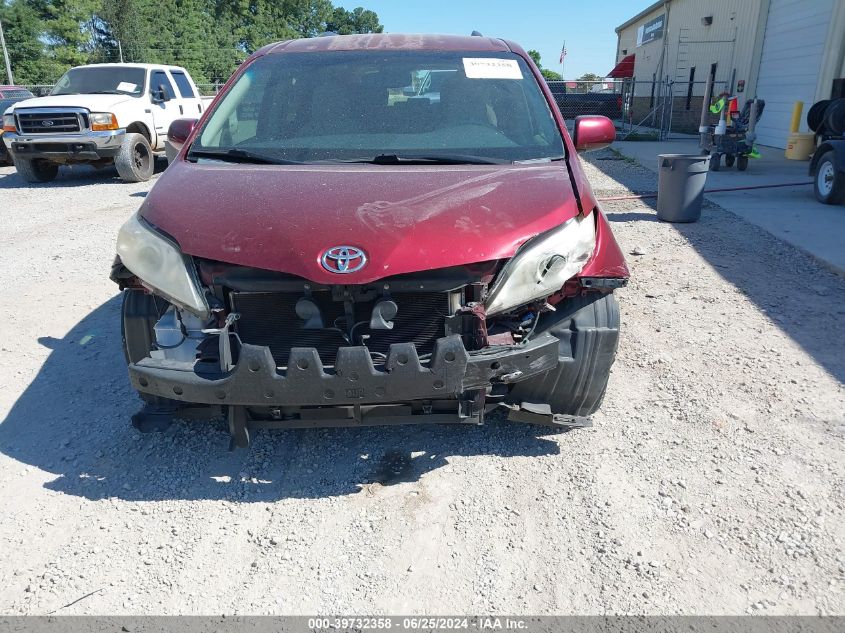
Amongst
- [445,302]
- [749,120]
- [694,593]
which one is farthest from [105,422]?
[749,120]

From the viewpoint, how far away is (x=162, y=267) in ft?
8.53

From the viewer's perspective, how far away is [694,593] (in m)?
2.25

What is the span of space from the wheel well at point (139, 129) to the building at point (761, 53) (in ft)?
36.6

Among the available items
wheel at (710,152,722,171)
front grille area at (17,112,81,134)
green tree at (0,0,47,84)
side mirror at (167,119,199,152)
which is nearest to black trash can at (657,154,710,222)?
wheel at (710,152,722,171)

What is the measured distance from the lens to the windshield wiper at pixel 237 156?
10.6ft

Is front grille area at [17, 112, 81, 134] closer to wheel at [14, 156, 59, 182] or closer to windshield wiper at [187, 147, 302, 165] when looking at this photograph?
wheel at [14, 156, 59, 182]

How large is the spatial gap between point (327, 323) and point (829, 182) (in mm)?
9028

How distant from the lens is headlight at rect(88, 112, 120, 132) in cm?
1084

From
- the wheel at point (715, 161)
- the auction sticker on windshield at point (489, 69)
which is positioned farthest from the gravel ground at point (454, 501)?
the wheel at point (715, 161)

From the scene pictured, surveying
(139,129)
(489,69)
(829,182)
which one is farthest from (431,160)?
(139,129)

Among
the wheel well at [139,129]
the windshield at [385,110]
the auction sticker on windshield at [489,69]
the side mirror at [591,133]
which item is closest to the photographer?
the windshield at [385,110]

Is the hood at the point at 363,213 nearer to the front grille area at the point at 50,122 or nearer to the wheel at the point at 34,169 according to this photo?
the front grille area at the point at 50,122

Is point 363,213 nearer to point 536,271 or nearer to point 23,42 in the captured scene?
point 536,271

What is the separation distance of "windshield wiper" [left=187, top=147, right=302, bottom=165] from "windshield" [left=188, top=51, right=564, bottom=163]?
0.05 feet
